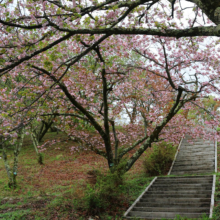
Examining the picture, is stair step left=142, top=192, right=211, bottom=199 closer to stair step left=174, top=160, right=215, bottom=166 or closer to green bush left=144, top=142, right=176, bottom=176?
green bush left=144, top=142, right=176, bottom=176

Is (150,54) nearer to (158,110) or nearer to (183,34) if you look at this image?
(158,110)

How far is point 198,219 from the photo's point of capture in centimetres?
610

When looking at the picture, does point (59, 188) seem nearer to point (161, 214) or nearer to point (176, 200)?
point (176, 200)

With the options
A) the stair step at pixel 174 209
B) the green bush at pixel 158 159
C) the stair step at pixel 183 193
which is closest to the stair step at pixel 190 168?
the green bush at pixel 158 159

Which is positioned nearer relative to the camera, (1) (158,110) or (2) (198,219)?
(2) (198,219)

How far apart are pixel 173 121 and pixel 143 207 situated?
650 centimetres

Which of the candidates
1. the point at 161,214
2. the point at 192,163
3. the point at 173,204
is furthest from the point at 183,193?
the point at 192,163

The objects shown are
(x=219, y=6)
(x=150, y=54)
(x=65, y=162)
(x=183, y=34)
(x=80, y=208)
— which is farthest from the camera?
(x=65, y=162)

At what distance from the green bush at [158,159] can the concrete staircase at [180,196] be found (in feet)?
2.11

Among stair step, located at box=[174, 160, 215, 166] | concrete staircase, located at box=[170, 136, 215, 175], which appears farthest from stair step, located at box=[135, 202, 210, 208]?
stair step, located at box=[174, 160, 215, 166]

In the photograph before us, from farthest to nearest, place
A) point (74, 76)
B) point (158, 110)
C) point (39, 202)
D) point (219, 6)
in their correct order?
point (158, 110), point (74, 76), point (39, 202), point (219, 6)

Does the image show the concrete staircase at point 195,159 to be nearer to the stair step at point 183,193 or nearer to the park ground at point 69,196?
the park ground at point 69,196

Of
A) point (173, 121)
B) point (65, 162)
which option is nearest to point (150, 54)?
point (173, 121)

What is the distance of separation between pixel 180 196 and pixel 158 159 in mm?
4823
